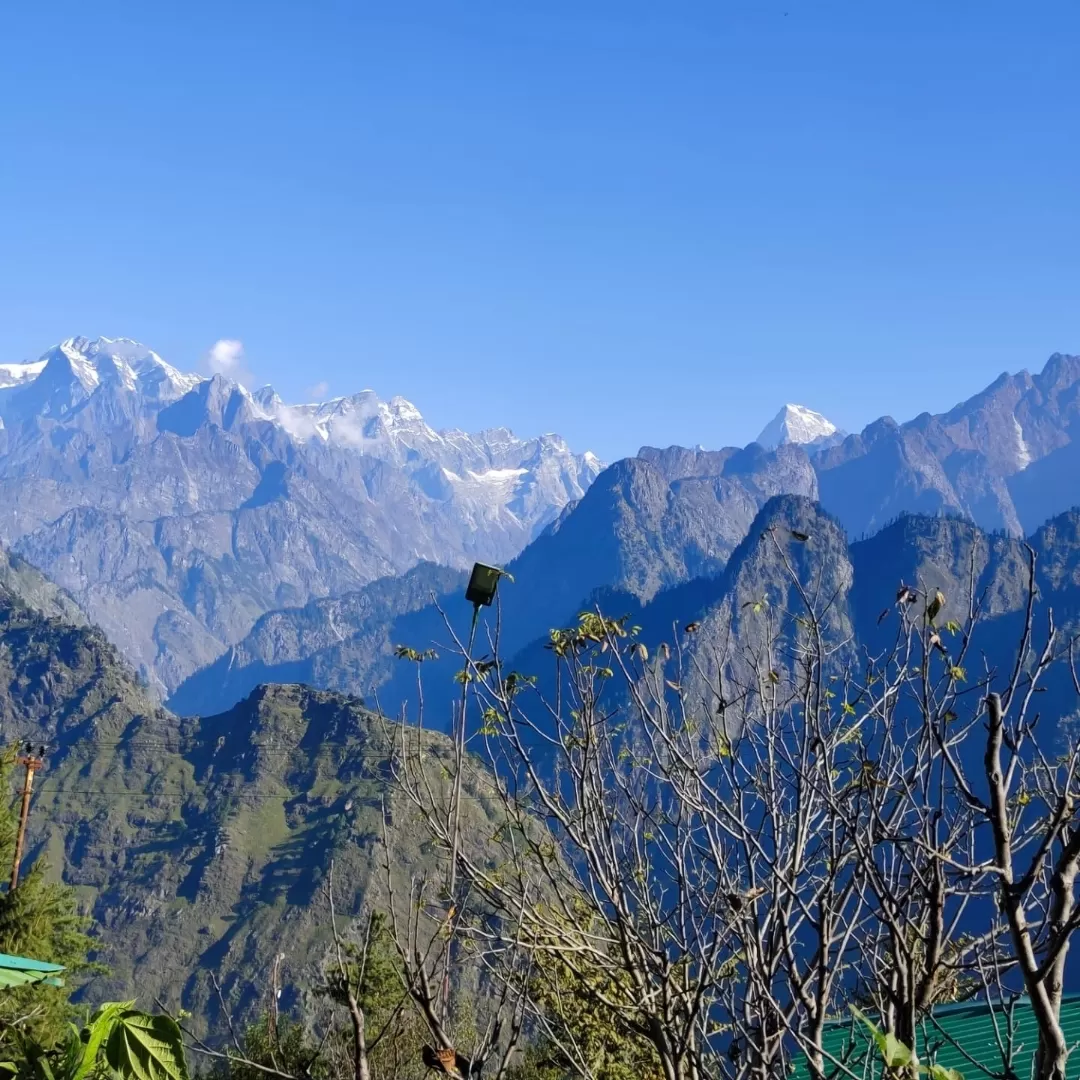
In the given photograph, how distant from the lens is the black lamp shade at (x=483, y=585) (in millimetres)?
4887

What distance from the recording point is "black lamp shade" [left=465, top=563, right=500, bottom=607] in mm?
4887

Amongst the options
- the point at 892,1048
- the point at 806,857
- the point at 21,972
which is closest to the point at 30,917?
the point at 21,972

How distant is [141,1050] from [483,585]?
340cm

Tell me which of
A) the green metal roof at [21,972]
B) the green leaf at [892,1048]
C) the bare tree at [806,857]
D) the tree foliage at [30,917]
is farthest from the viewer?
the tree foliage at [30,917]

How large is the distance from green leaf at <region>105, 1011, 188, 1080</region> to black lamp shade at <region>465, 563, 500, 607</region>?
3.15m

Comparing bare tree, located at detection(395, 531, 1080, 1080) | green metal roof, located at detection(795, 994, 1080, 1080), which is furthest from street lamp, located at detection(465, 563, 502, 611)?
green metal roof, located at detection(795, 994, 1080, 1080)

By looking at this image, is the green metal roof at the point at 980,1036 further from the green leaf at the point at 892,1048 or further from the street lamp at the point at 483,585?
the green leaf at the point at 892,1048

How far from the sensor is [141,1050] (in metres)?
6.22

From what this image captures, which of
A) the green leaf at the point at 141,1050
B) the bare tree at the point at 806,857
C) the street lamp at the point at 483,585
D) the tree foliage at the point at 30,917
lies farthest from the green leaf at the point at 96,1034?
the tree foliage at the point at 30,917

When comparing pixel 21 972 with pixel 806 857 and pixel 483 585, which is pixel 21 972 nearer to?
pixel 483 585

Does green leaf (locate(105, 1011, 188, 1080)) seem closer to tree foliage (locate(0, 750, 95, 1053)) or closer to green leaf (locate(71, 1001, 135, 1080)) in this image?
green leaf (locate(71, 1001, 135, 1080))

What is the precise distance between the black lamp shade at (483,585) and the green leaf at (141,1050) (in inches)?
124

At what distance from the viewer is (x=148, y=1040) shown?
6.25 m

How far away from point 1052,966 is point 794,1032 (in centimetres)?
106
